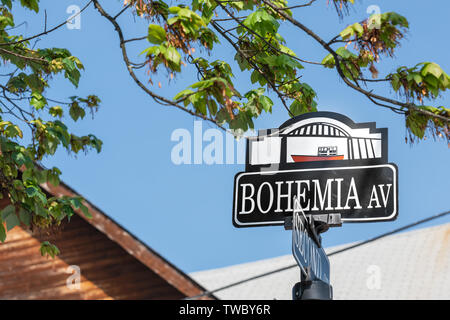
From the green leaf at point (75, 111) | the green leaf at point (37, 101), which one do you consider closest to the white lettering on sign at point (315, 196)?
the green leaf at point (37, 101)

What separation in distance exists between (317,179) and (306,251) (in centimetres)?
78

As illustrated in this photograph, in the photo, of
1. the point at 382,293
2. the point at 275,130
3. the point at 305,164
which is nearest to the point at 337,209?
the point at 305,164

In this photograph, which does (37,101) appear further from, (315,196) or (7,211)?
(315,196)

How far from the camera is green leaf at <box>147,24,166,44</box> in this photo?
5.84 metres

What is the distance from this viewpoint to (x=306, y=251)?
5.05m

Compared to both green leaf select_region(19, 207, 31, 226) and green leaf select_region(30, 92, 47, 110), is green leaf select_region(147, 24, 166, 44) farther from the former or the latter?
green leaf select_region(30, 92, 47, 110)

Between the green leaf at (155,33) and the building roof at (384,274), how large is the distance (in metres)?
14.1

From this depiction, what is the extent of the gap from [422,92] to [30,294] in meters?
7.77

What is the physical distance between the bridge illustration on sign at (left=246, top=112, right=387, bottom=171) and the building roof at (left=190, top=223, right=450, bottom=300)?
1361 centimetres

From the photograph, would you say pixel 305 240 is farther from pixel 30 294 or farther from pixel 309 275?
pixel 30 294

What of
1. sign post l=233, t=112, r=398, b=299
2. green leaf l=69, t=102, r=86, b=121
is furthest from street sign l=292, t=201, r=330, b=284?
Result: green leaf l=69, t=102, r=86, b=121

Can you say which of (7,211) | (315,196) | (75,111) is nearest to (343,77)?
(315,196)

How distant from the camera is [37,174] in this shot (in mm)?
8203

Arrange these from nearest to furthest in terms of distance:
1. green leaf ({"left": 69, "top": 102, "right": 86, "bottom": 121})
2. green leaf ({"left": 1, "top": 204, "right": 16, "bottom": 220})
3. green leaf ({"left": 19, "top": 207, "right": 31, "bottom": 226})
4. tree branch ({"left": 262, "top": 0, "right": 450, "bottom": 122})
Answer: tree branch ({"left": 262, "top": 0, "right": 450, "bottom": 122}) → green leaf ({"left": 1, "top": 204, "right": 16, "bottom": 220}) → green leaf ({"left": 19, "top": 207, "right": 31, "bottom": 226}) → green leaf ({"left": 69, "top": 102, "right": 86, "bottom": 121})
